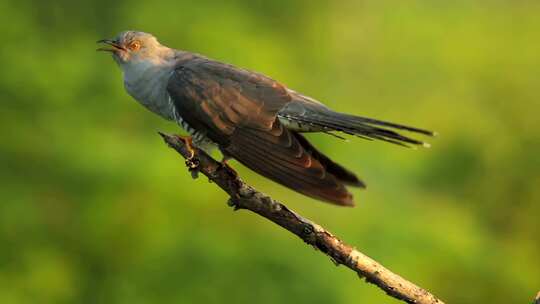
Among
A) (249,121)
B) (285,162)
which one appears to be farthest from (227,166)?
(249,121)

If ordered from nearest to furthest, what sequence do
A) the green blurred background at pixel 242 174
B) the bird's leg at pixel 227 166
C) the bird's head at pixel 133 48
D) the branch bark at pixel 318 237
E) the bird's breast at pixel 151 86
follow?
the branch bark at pixel 318 237 → the bird's leg at pixel 227 166 → the bird's breast at pixel 151 86 → the bird's head at pixel 133 48 → the green blurred background at pixel 242 174

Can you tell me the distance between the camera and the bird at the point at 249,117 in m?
3.50

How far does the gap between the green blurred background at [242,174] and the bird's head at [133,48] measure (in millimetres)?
1986

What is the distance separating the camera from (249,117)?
12.1ft

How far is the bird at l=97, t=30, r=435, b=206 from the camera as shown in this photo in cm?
350

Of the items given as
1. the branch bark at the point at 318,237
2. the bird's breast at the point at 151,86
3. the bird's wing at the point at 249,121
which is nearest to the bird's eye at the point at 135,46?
the bird's breast at the point at 151,86

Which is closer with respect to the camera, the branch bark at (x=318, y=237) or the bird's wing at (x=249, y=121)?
the branch bark at (x=318, y=237)

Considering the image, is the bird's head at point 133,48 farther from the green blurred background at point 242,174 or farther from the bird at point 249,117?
the green blurred background at point 242,174

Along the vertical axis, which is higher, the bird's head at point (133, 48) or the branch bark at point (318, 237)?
the bird's head at point (133, 48)

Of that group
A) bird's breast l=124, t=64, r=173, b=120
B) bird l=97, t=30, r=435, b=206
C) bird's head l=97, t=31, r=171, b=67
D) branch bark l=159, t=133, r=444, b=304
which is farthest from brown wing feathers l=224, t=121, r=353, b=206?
bird's head l=97, t=31, r=171, b=67

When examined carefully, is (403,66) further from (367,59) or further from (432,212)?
(432,212)

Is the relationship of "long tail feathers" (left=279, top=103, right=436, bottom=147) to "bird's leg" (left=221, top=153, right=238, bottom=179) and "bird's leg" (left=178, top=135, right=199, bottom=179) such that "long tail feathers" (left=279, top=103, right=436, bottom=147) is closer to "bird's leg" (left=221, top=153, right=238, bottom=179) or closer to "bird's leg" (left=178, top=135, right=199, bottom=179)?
"bird's leg" (left=221, top=153, right=238, bottom=179)

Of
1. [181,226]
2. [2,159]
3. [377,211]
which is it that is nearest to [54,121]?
[2,159]

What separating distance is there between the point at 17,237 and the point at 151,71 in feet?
8.85
